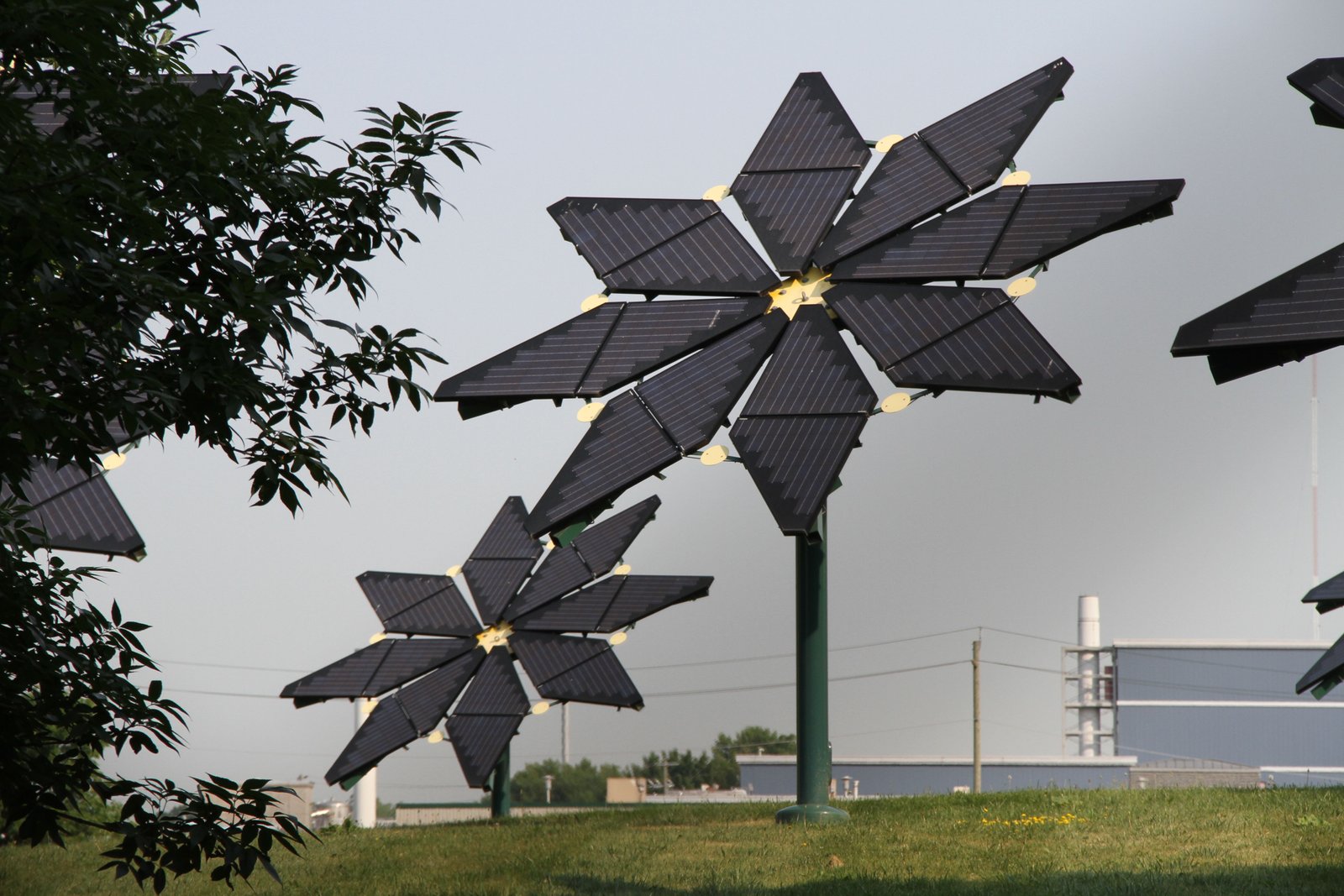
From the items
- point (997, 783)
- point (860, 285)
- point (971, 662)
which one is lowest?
point (997, 783)

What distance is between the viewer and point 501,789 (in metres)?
23.1

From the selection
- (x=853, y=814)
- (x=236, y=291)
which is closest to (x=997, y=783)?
(x=853, y=814)

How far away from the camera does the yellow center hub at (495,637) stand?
2369 centimetres

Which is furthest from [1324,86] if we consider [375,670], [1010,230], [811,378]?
[375,670]

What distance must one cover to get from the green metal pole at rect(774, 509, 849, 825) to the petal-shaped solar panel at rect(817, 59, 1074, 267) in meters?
3.28

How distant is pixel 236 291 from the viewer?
24.6 ft

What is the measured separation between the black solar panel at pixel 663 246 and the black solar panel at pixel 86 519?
584 centimetres

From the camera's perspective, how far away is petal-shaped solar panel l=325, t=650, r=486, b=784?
22.4m

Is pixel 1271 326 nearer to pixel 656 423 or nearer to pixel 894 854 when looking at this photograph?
pixel 894 854

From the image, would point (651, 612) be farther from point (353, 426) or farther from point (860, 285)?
point (353, 426)

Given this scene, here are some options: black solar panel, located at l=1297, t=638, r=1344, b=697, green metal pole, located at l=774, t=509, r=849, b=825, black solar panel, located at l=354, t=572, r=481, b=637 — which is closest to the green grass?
green metal pole, located at l=774, t=509, r=849, b=825

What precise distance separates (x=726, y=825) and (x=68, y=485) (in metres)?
8.28

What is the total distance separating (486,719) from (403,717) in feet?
5.01

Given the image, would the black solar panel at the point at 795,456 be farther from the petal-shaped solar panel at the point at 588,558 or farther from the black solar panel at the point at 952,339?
the petal-shaped solar panel at the point at 588,558
